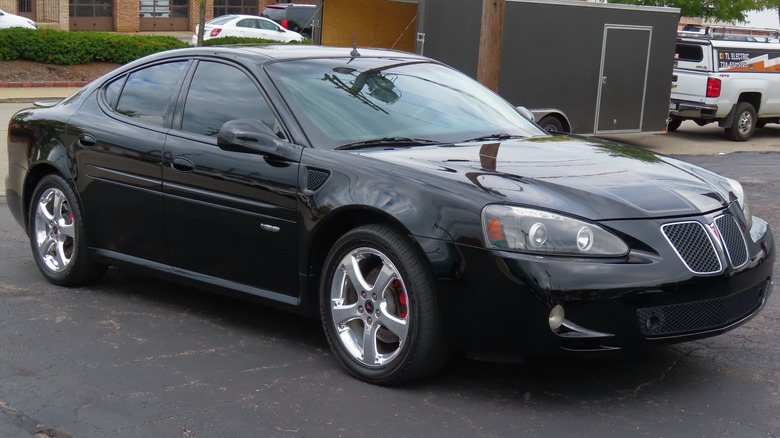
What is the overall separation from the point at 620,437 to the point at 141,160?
310 centimetres

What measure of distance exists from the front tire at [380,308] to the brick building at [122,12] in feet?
126

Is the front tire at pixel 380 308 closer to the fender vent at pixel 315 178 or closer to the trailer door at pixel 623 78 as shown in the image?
the fender vent at pixel 315 178

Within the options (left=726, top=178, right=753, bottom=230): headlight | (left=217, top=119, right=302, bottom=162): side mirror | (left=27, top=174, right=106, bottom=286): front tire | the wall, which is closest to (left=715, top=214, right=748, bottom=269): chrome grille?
(left=726, top=178, right=753, bottom=230): headlight

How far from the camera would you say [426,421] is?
4461mm

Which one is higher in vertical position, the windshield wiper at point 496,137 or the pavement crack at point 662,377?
the windshield wiper at point 496,137

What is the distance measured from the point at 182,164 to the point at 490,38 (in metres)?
7.78

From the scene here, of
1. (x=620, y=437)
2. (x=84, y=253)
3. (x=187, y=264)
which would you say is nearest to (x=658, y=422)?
(x=620, y=437)

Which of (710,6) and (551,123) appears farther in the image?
(710,6)

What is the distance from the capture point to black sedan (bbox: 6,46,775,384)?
446 centimetres

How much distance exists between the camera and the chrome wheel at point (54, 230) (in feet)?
21.8

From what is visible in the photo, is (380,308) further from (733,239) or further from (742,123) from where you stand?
(742,123)

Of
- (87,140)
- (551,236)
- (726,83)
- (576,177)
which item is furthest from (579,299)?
(726,83)

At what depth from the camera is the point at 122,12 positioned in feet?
143

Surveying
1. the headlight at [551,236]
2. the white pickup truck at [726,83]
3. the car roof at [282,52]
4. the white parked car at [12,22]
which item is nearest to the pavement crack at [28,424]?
the headlight at [551,236]
